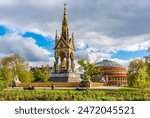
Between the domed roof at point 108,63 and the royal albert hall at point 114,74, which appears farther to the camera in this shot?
the domed roof at point 108,63

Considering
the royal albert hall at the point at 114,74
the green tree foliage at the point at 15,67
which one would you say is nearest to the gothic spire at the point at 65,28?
the green tree foliage at the point at 15,67

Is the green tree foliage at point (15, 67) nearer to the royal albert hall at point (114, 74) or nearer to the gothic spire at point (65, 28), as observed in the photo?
the gothic spire at point (65, 28)

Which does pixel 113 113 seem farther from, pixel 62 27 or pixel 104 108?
pixel 62 27

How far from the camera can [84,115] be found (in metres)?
12.9

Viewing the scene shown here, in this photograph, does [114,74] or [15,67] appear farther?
[114,74]

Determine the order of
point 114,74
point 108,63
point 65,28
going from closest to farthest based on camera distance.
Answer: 1. point 65,28
2. point 114,74
3. point 108,63

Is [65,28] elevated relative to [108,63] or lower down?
elevated

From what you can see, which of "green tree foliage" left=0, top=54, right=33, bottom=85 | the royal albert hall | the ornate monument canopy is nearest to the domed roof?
the royal albert hall

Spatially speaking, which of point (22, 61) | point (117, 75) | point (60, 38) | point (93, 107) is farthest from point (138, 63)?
point (93, 107)

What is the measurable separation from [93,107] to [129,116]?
5.00 feet

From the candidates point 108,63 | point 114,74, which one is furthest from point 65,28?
point 108,63

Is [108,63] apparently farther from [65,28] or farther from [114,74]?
[65,28]

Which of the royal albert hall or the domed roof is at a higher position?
the domed roof

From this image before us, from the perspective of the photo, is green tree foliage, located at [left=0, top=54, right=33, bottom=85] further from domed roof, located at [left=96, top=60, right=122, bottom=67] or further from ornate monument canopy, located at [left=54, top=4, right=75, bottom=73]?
domed roof, located at [left=96, top=60, right=122, bottom=67]
